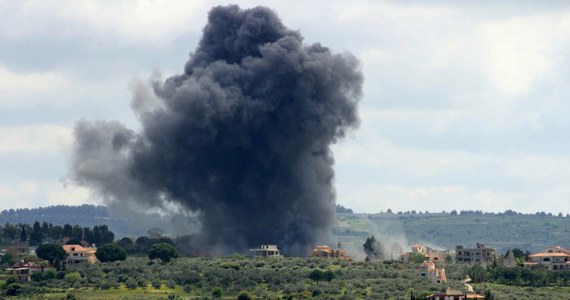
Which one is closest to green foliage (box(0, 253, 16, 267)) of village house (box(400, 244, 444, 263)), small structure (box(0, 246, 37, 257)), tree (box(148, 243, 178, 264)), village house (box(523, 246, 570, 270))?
small structure (box(0, 246, 37, 257))

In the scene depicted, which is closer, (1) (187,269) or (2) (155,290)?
(2) (155,290)

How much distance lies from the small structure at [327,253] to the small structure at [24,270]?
36895 mm

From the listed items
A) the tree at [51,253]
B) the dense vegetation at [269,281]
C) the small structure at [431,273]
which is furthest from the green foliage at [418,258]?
the tree at [51,253]

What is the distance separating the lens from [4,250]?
193000mm

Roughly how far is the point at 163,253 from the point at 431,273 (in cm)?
3372

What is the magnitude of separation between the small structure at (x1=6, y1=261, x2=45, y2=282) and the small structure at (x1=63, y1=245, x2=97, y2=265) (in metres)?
8.83

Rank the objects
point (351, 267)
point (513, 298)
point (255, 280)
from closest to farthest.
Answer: point (513, 298)
point (255, 280)
point (351, 267)


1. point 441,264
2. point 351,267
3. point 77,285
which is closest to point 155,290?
point 77,285

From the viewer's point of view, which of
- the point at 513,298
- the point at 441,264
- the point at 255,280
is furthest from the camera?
the point at 441,264

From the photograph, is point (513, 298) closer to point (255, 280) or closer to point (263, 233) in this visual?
point (255, 280)

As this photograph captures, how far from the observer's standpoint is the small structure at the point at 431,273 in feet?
514

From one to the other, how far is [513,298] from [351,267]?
30.1m

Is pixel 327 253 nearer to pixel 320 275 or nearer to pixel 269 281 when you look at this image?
pixel 320 275

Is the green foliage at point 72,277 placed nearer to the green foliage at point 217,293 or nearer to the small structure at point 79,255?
the green foliage at point 217,293
